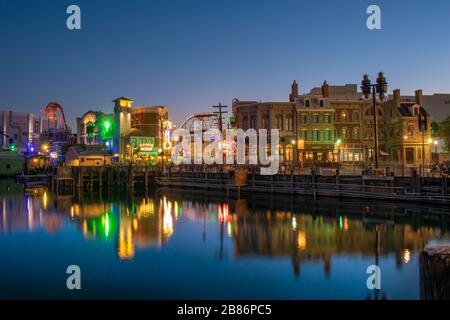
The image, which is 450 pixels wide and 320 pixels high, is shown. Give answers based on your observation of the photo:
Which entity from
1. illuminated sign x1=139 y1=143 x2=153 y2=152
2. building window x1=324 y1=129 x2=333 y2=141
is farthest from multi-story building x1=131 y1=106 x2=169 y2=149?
building window x1=324 y1=129 x2=333 y2=141

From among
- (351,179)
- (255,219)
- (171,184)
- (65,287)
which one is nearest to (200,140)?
(171,184)

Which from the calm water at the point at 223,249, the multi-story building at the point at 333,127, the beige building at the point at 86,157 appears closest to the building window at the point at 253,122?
the multi-story building at the point at 333,127

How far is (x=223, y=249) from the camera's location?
78.5ft

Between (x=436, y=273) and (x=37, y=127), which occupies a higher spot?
(x=37, y=127)

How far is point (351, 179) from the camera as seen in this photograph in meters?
41.9

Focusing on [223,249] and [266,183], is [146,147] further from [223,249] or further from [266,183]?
[223,249]

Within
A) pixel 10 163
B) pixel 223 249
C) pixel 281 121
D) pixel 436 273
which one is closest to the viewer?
pixel 436 273

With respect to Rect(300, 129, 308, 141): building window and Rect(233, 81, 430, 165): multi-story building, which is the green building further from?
Rect(300, 129, 308, 141): building window

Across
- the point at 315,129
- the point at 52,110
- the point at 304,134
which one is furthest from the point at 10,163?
the point at 315,129

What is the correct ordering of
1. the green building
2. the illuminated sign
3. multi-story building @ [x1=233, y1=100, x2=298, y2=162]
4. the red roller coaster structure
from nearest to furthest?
multi-story building @ [x1=233, y1=100, x2=298, y2=162], the illuminated sign, the red roller coaster structure, the green building

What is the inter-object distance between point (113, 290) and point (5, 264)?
8481 millimetres

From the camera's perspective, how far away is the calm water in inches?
650
